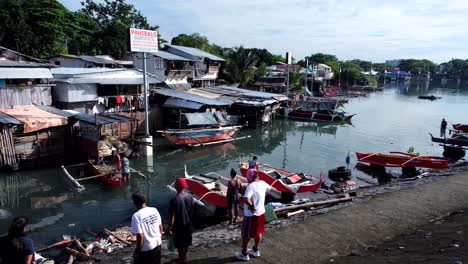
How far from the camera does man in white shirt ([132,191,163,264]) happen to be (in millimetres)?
5402

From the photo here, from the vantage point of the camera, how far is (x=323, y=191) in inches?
656

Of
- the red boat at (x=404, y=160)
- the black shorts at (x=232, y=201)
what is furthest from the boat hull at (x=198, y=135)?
the black shorts at (x=232, y=201)

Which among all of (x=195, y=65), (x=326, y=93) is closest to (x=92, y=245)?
(x=195, y=65)

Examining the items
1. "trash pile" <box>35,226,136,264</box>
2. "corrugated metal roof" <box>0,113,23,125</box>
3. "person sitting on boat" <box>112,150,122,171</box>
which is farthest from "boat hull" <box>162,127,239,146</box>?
"trash pile" <box>35,226,136,264</box>

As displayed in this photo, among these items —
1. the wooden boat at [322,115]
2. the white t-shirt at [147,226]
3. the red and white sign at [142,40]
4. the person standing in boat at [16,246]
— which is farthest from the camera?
the wooden boat at [322,115]

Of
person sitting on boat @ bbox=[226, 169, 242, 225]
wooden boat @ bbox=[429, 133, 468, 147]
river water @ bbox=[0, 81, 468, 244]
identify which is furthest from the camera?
wooden boat @ bbox=[429, 133, 468, 147]

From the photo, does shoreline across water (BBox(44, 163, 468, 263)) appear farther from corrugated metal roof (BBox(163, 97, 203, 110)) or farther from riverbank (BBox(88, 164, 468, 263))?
corrugated metal roof (BBox(163, 97, 203, 110))

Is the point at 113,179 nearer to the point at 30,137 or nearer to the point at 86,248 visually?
the point at 30,137

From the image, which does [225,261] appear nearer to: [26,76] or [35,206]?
[35,206]

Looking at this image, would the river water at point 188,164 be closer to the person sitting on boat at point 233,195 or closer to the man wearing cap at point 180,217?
the person sitting on boat at point 233,195

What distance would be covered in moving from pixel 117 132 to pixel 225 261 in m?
17.7

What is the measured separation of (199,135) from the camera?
87.7ft

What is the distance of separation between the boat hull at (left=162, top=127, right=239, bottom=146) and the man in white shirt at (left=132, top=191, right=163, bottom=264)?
19.9 metres

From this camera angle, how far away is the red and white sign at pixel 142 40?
21.2 metres
